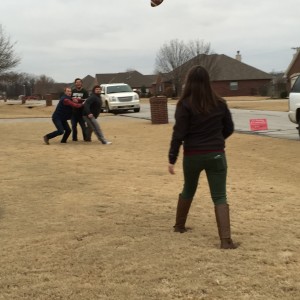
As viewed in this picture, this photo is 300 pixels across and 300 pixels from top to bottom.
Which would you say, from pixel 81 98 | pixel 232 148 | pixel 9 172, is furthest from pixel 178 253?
pixel 81 98

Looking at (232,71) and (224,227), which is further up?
(232,71)

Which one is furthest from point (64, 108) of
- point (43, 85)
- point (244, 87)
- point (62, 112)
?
point (43, 85)

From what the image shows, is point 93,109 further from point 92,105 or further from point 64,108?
point 64,108

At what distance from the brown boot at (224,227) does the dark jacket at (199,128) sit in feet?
1.75

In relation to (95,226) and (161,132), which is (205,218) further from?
(161,132)

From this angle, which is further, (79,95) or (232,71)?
(232,71)

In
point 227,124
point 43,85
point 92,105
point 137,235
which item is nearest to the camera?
point 227,124

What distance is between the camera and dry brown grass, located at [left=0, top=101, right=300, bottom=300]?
336cm

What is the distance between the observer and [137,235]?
4508mm

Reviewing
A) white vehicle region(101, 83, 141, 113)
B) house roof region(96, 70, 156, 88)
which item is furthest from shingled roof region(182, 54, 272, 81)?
white vehicle region(101, 83, 141, 113)

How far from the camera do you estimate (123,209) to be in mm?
5520

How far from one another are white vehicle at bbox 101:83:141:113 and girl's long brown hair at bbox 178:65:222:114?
2347 cm

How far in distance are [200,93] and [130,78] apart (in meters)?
103

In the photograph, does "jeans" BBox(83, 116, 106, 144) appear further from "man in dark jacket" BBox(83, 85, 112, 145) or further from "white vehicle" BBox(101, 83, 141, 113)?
"white vehicle" BBox(101, 83, 141, 113)
